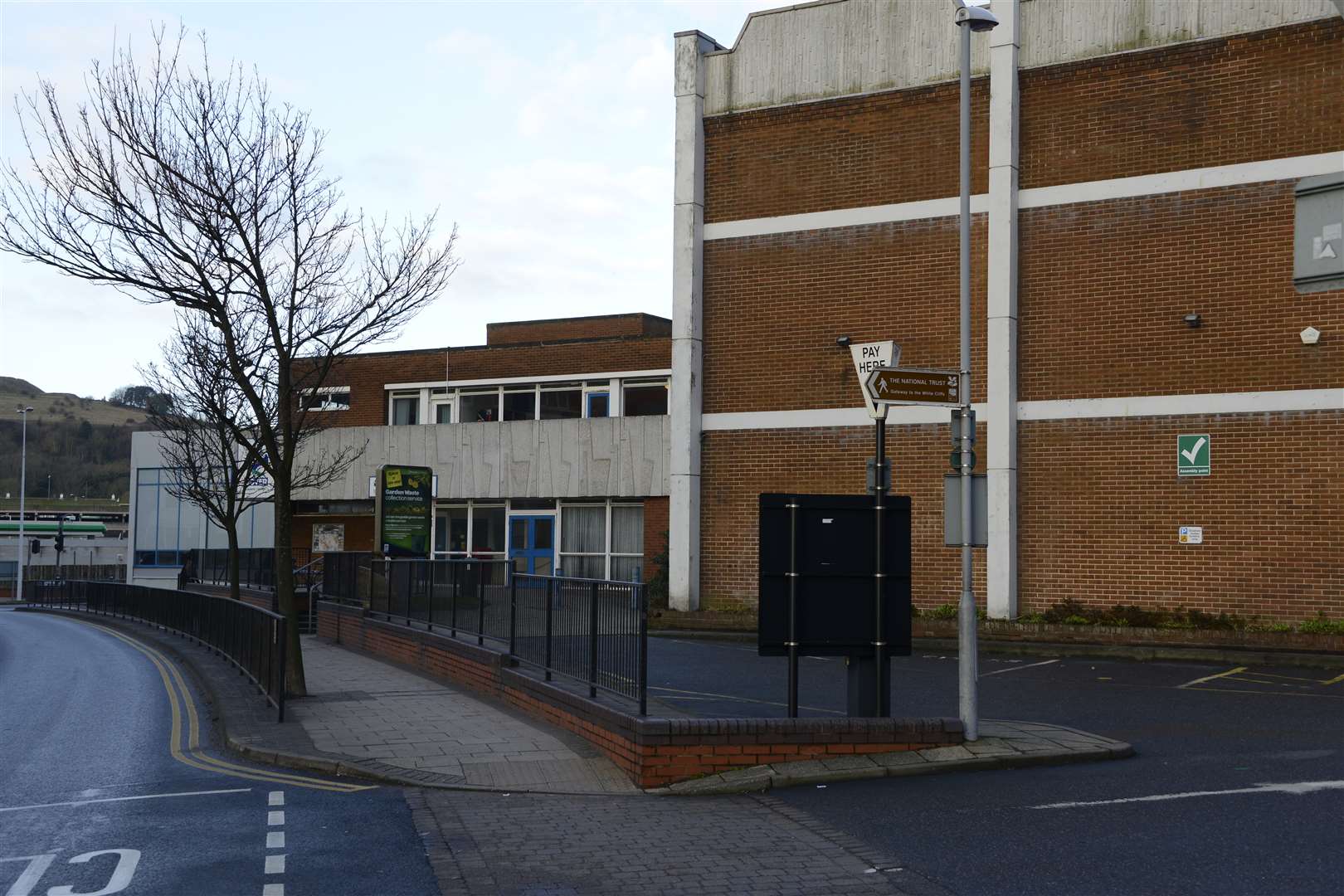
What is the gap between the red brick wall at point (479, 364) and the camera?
37812mm

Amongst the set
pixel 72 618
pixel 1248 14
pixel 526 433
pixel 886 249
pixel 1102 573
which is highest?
pixel 1248 14

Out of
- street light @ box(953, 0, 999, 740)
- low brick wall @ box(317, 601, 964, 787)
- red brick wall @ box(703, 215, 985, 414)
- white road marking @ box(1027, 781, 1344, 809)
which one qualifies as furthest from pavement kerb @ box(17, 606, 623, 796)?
red brick wall @ box(703, 215, 985, 414)

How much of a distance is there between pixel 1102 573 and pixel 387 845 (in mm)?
16166

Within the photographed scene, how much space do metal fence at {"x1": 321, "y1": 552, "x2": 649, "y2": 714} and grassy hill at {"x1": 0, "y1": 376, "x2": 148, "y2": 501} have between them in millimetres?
140134

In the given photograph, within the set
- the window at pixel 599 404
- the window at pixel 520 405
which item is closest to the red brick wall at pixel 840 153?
the window at pixel 599 404

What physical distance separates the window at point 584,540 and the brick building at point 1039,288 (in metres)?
11.7

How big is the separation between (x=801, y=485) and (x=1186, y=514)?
681 centimetres

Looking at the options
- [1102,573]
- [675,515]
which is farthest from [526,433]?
[1102,573]

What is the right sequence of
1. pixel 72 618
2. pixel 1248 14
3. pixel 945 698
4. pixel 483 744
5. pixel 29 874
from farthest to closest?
pixel 72 618 < pixel 1248 14 < pixel 945 698 < pixel 483 744 < pixel 29 874

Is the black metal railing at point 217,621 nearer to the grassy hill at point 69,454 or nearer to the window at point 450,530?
the window at point 450,530

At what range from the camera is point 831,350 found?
2473cm

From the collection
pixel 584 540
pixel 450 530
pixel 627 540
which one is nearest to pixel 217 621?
pixel 627 540

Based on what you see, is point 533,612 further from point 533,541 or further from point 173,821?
point 533,541

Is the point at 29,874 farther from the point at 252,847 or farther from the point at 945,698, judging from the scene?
the point at 945,698
